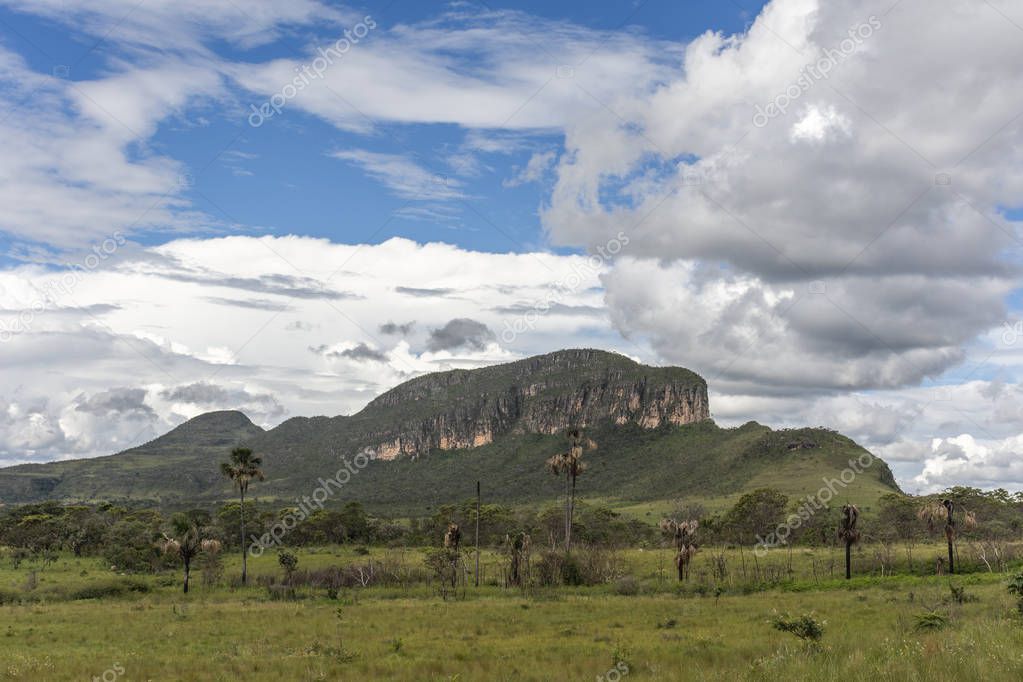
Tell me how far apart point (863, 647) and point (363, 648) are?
19.0 metres

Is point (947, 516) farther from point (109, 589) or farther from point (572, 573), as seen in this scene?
point (109, 589)

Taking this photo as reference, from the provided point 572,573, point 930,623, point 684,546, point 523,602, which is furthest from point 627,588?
point 930,623

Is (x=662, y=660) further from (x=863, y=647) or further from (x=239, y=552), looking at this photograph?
(x=239, y=552)

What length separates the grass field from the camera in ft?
57.0

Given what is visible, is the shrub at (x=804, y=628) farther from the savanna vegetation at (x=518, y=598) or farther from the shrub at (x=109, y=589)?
the shrub at (x=109, y=589)

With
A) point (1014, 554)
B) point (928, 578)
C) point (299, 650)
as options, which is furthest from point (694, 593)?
point (1014, 554)

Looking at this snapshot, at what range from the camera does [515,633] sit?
3522 centimetres

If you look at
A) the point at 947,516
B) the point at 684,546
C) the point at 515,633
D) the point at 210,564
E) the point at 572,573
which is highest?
the point at 947,516

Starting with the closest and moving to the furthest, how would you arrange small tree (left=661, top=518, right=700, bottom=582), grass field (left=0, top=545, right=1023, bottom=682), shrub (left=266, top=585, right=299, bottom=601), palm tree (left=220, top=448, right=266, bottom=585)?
grass field (left=0, top=545, right=1023, bottom=682) → shrub (left=266, top=585, right=299, bottom=601) → small tree (left=661, top=518, right=700, bottom=582) → palm tree (left=220, top=448, right=266, bottom=585)

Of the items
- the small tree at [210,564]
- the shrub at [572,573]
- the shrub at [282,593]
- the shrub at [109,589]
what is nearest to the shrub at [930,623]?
the shrub at [572,573]

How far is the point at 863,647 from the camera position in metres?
18.9

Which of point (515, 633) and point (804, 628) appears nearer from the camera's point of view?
point (804, 628)

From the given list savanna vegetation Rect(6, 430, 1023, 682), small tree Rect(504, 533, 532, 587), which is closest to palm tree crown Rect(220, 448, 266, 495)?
savanna vegetation Rect(6, 430, 1023, 682)

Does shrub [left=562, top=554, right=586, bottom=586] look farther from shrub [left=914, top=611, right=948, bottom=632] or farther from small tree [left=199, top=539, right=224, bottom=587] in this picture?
shrub [left=914, top=611, right=948, bottom=632]
